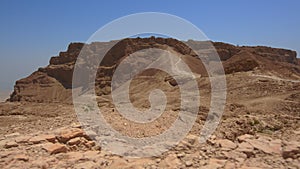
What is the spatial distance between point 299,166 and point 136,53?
42.6 meters

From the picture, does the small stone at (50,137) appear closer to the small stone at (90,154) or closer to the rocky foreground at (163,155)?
the rocky foreground at (163,155)

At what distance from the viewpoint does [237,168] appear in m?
4.70

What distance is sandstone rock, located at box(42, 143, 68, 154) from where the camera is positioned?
17.6 feet

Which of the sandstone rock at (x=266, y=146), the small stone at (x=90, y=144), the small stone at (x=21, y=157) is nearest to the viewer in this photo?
the small stone at (x=21, y=157)

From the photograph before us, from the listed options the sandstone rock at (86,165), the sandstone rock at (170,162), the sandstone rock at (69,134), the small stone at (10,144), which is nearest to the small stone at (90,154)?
the sandstone rock at (86,165)

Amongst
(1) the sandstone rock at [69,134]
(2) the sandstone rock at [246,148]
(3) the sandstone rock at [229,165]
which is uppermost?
(1) the sandstone rock at [69,134]

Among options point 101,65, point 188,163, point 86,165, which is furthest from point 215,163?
point 101,65

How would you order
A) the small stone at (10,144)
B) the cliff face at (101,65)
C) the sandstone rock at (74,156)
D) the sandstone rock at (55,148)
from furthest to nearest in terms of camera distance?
the cliff face at (101,65) < the small stone at (10,144) < the sandstone rock at (55,148) < the sandstone rock at (74,156)

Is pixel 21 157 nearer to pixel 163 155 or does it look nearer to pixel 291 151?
pixel 163 155

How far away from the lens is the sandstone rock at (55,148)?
536 centimetres

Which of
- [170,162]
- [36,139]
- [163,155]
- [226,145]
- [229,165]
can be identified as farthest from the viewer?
[36,139]

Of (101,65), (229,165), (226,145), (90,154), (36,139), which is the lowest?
(229,165)

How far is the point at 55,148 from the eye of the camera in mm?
5426

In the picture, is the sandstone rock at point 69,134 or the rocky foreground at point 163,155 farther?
the sandstone rock at point 69,134
